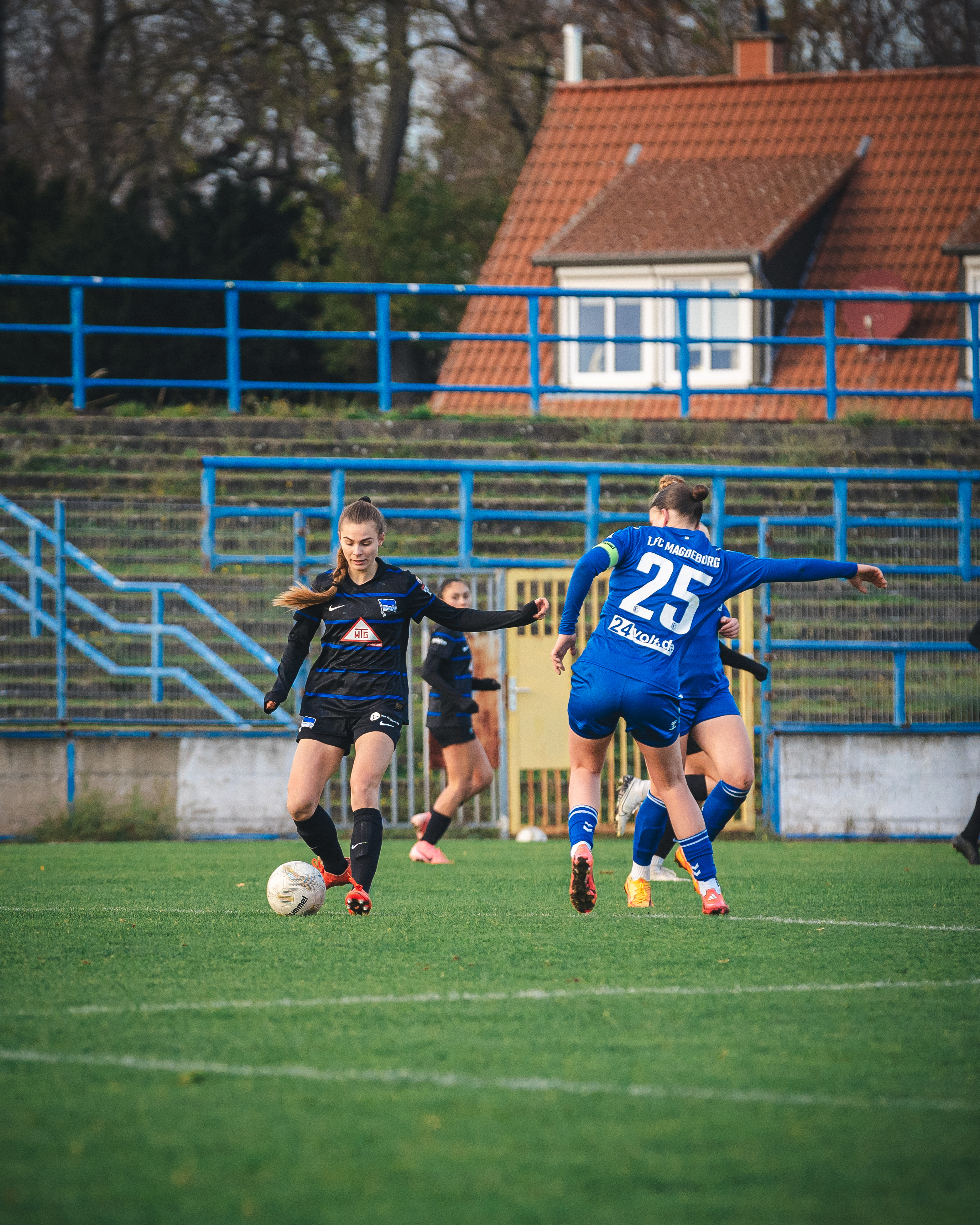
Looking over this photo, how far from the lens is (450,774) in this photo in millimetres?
11594

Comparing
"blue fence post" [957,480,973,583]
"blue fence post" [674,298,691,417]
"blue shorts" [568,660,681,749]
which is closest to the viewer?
"blue shorts" [568,660,681,749]

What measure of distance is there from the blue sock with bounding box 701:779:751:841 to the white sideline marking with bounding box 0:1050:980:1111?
4.04 metres

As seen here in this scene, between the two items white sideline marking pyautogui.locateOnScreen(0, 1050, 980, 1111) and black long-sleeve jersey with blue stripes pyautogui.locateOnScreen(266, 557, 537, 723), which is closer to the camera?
white sideline marking pyautogui.locateOnScreen(0, 1050, 980, 1111)

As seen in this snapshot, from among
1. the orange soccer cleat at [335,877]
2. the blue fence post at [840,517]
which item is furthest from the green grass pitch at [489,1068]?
the blue fence post at [840,517]

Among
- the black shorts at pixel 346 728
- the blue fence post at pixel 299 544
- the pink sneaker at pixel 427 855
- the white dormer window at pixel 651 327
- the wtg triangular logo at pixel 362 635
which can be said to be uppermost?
the white dormer window at pixel 651 327

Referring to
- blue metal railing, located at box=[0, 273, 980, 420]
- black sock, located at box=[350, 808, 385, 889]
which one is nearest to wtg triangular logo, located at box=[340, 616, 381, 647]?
black sock, located at box=[350, 808, 385, 889]

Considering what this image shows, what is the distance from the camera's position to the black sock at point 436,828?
11352 mm

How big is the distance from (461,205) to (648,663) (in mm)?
24380

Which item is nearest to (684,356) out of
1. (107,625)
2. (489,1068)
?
(107,625)

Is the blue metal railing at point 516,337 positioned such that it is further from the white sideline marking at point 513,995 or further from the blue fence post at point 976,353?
the white sideline marking at point 513,995

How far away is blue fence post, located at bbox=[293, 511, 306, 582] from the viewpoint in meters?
13.7

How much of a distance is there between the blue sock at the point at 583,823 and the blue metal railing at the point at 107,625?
6537 millimetres

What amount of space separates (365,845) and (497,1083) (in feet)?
11.5

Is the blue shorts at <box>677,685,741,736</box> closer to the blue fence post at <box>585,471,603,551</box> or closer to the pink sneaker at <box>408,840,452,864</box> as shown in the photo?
the pink sneaker at <box>408,840,452,864</box>
